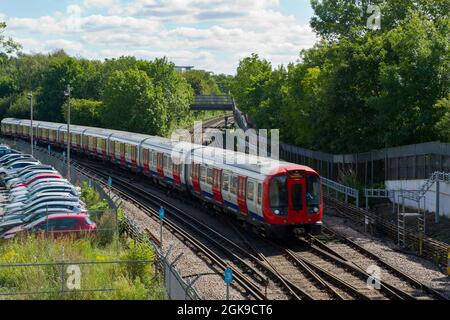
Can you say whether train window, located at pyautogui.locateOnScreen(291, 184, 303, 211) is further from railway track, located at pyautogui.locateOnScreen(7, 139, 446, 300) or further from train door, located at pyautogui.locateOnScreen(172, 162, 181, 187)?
train door, located at pyautogui.locateOnScreen(172, 162, 181, 187)

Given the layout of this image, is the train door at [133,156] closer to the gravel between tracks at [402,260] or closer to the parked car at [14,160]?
the parked car at [14,160]

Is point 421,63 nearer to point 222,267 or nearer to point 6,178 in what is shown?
point 222,267

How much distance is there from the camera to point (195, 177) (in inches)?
1384

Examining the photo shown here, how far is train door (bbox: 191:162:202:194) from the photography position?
3475 cm

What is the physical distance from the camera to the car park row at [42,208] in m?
24.5

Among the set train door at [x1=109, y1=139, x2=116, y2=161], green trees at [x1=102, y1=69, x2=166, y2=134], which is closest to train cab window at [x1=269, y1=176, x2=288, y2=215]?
train door at [x1=109, y1=139, x2=116, y2=161]

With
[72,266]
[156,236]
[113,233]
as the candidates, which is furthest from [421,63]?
[72,266]

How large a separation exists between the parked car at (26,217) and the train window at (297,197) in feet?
23.9

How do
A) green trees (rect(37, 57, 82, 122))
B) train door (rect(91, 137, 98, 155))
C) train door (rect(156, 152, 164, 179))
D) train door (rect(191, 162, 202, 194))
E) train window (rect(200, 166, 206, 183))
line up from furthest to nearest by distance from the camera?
green trees (rect(37, 57, 82, 122)) < train door (rect(91, 137, 98, 155)) < train door (rect(156, 152, 164, 179)) < train door (rect(191, 162, 202, 194)) < train window (rect(200, 166, 206, 183))

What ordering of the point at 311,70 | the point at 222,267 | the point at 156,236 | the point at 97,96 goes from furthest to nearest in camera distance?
the point at 97,96 < the point at 311,70 < the point at 156,236 < the point at 222,267

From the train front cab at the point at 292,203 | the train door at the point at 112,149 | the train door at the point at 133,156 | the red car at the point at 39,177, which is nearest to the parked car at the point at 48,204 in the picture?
the train front cab at the point at 292,203

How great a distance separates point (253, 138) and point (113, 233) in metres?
38.7

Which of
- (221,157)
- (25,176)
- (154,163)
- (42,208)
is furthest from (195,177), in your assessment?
(25,176)

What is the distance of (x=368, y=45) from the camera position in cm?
4338
